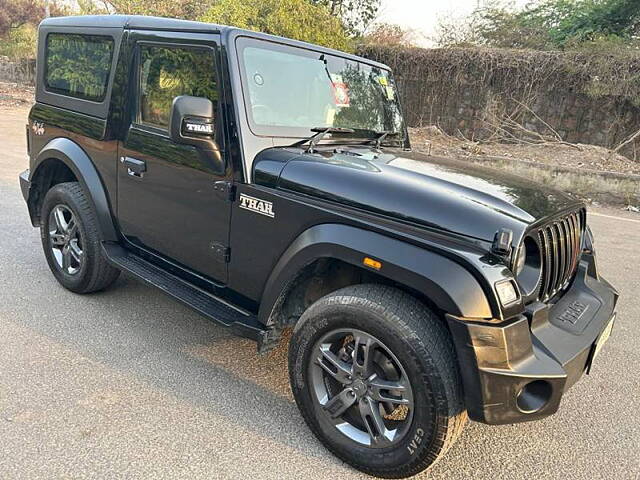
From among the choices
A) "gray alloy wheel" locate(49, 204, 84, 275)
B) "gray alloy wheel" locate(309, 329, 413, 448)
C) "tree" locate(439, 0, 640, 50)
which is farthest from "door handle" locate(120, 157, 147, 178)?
"tree" locate(439, 0, 640, 50)

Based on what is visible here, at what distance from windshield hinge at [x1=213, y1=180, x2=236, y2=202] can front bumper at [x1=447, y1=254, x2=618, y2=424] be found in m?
1.33

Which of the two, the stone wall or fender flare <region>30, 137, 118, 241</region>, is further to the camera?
the stone wall

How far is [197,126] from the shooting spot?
104 inches

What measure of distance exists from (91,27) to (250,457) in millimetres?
3114

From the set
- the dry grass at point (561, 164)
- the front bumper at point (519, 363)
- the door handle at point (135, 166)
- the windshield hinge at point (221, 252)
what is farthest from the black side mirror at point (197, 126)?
the dry grass at point (561, 164)

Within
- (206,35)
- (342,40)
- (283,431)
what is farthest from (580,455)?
(342,40)

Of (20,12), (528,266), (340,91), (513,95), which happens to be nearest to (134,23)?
(340,91)

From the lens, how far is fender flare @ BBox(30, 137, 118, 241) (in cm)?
357

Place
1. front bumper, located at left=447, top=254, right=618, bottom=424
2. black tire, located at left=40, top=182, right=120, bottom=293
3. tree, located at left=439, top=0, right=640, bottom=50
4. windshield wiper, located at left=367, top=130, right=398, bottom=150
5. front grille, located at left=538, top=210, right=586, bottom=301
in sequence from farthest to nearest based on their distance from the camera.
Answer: tree, located at left=439, top=0, right=640, bottom=50
black tire, located at left=40, top=182, right=120, bottom=293
windshield wiper, located at left=367, top=130, right=398, bottom=150
front grille, located at left=538, top=210, right=586, bottom=301
front bumper, located at left=447, top=254, right=618, bottom=424

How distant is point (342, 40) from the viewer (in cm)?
1427

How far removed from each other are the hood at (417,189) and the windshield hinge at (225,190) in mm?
164

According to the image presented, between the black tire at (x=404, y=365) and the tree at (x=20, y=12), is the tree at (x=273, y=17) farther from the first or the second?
the tree at (x=20, y=12)

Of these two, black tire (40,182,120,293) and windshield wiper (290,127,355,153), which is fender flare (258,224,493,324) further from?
black tire (40,182,120,293)

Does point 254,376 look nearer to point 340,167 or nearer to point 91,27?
point 340,167
